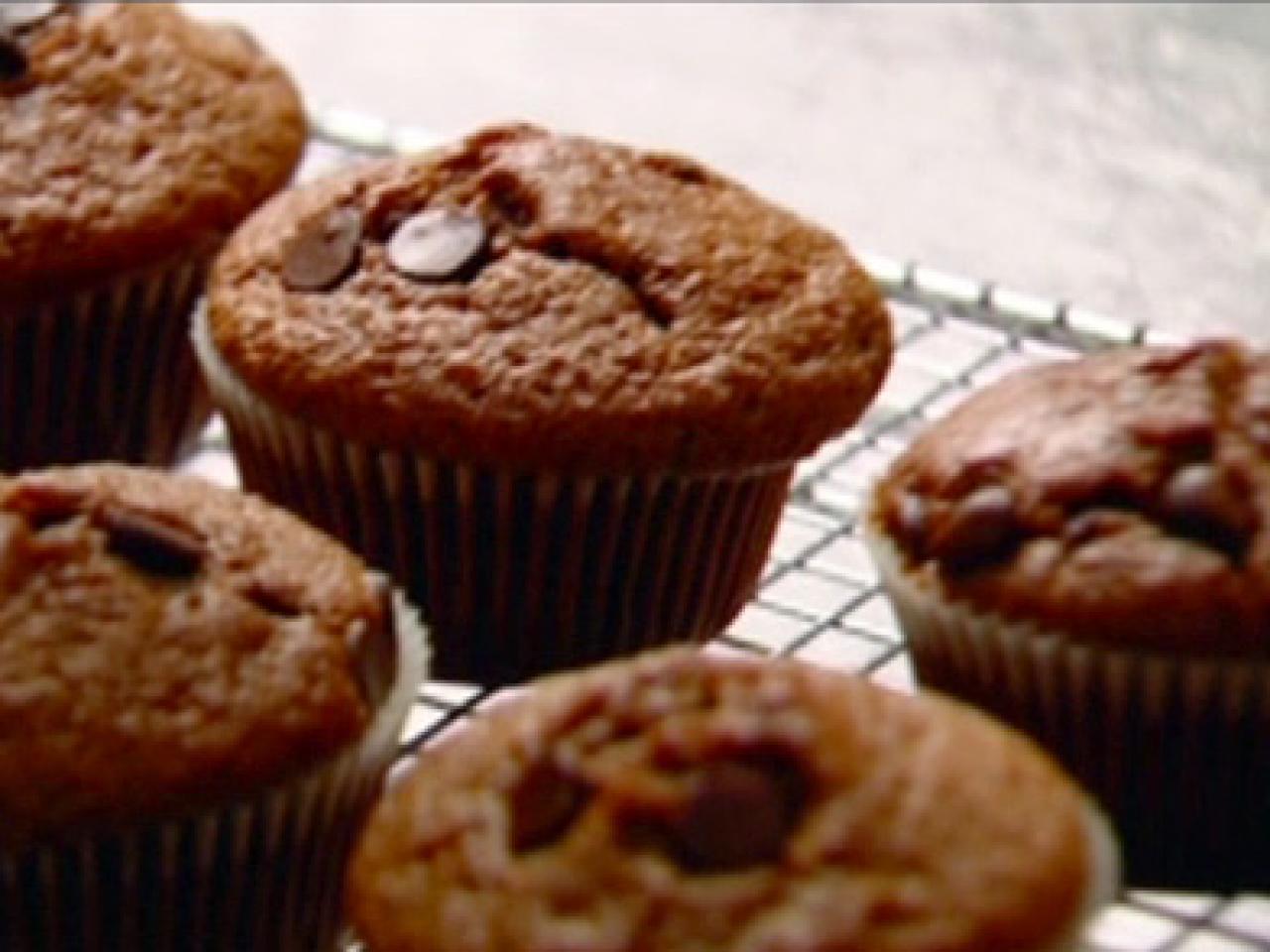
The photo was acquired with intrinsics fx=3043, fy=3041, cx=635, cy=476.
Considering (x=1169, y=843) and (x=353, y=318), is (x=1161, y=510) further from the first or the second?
(x=353, y=318)

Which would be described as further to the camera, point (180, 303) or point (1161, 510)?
point (180, 303)

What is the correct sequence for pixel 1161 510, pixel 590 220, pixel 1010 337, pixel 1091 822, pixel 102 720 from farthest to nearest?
pixel 1010 337, pixel 590 220, pixel 1161 510, pixel 102 720, pixel 1091 822

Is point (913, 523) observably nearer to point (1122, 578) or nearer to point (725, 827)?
point (1122, 578)

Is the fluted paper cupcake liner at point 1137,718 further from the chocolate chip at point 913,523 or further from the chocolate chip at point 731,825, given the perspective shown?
the chocolate chip at point 731,825

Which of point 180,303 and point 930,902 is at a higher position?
point 930,902

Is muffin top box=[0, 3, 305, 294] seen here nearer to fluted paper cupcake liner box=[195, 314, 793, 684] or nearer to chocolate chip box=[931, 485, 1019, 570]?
fluted paper cupcake liner box=[195, 314, 793, 684]

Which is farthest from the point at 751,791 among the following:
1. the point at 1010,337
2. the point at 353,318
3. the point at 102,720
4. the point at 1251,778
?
the point at 1010,337
